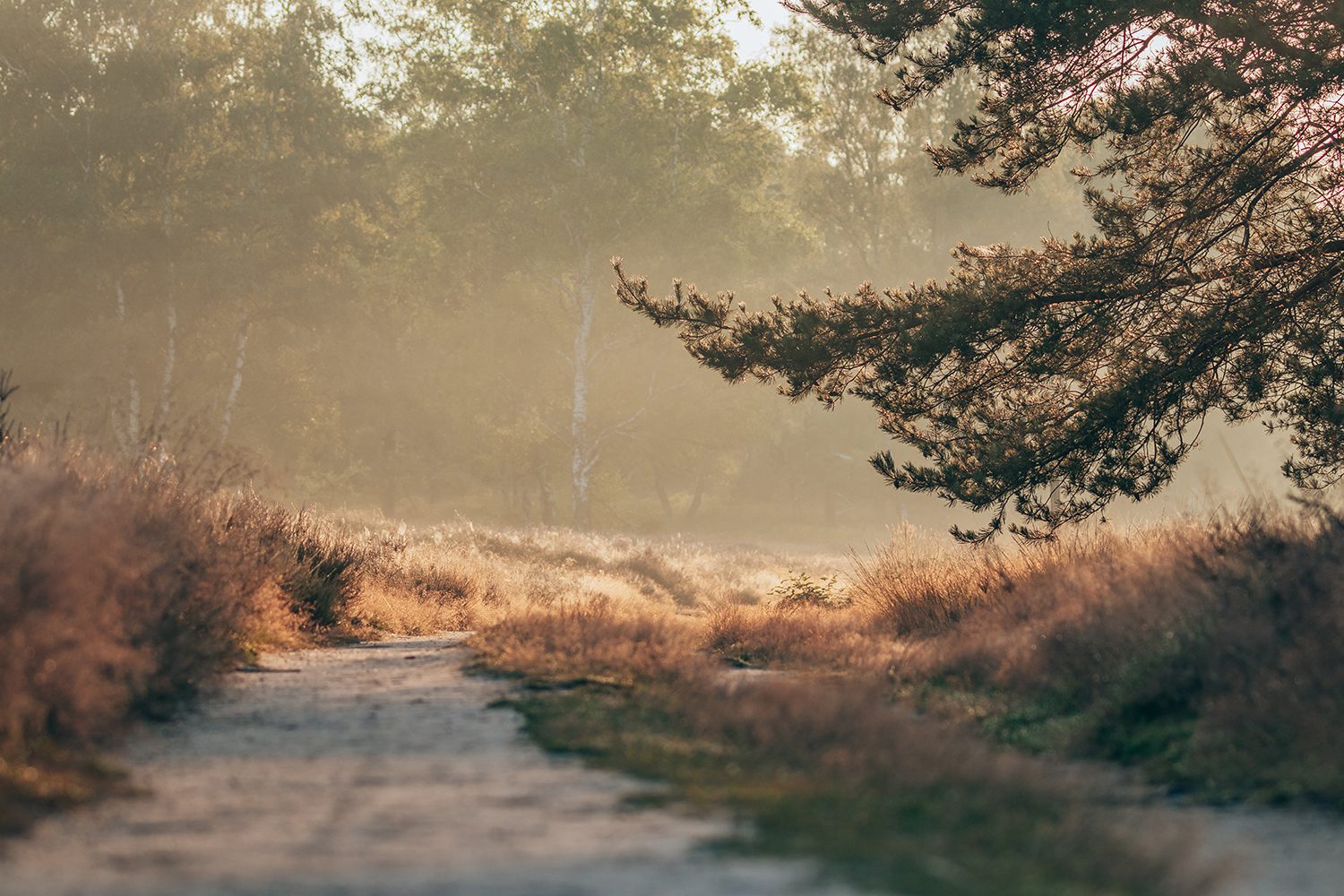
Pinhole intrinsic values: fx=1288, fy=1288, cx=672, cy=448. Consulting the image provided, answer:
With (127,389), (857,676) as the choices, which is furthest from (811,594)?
(127,389)

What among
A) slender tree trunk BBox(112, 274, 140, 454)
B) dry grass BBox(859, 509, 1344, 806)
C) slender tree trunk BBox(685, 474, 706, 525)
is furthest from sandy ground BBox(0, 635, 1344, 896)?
slender tree trunk BBox(685, 474, 706, 525)

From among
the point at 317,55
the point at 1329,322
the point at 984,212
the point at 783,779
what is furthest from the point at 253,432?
the point at 783,779

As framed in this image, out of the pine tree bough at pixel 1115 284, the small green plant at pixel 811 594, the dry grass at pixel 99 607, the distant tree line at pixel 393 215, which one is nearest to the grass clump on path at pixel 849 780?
the dry grass at pixel 99 607

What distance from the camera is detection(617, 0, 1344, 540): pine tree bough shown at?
41.5 ft

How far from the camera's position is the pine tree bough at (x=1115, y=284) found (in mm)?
12664

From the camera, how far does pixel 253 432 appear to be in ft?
145

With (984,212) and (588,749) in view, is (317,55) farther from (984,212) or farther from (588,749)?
(588,749)

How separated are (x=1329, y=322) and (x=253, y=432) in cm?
3741

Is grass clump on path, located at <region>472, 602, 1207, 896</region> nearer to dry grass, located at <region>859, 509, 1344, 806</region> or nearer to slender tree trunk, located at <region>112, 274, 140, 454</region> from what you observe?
dry grass, located at <region>859, 509, 1344, 806</region>

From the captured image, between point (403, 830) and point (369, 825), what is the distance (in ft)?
0.56

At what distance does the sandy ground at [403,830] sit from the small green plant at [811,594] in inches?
395

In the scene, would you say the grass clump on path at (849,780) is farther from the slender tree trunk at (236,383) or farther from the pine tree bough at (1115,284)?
the slender tree trunk at (236,383)

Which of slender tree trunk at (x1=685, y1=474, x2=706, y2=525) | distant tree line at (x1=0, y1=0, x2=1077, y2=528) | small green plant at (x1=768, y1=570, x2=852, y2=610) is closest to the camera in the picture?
small green plant at (x1=768, y1=570, x2=852, y2=610)

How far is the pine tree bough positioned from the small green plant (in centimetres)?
339
